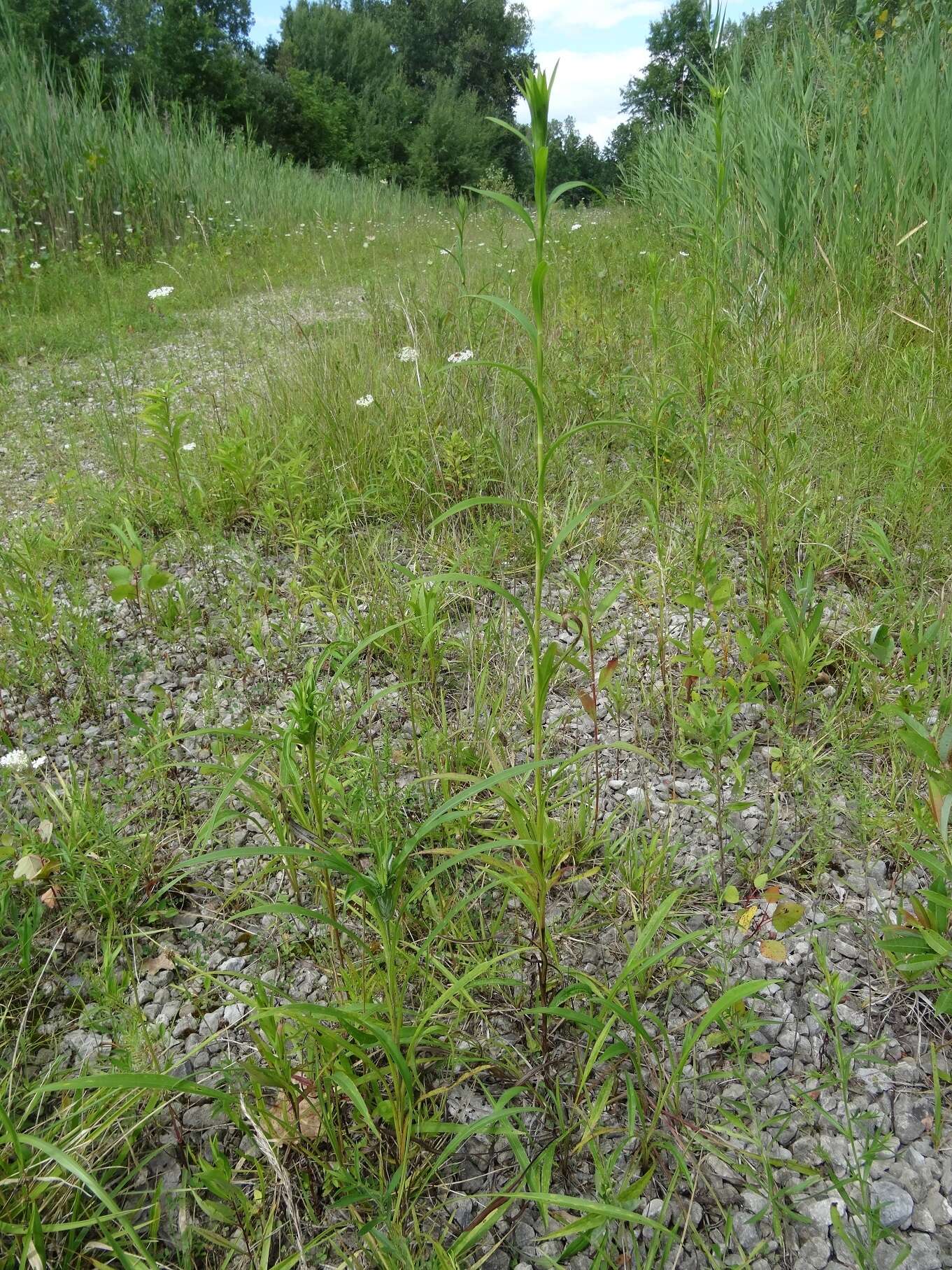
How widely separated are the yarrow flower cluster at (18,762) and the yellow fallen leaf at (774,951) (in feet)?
5.33

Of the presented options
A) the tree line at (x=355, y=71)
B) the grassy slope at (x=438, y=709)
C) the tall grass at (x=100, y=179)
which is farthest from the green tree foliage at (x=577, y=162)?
the grassy slope at (x=438, y=709)

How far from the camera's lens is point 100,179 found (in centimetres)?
794

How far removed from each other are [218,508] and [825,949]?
247 centimetres

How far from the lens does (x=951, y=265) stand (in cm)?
352

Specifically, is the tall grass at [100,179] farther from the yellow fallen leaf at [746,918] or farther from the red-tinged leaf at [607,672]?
the yellow fallen leaf at [746,918]

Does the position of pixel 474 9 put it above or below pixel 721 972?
above

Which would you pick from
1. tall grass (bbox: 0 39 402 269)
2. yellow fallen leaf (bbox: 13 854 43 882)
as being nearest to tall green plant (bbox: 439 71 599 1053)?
yellow fallen leaf (bbox: 13 854 43 882)

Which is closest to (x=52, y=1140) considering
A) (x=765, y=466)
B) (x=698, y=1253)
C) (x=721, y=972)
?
(x=698, y=1253)

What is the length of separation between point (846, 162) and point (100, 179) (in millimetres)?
7446

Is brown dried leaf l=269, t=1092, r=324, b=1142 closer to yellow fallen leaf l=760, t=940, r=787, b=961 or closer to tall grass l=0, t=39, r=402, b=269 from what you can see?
yellow fallen leaf l=760, t=940, r=787, b=961

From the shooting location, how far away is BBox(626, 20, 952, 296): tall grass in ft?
12.4

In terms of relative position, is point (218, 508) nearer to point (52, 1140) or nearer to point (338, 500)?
point (338, 500)

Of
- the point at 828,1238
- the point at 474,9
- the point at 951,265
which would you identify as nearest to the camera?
the point at 828,1238

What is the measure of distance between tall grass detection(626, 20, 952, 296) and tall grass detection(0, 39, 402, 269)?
5.55 metres
